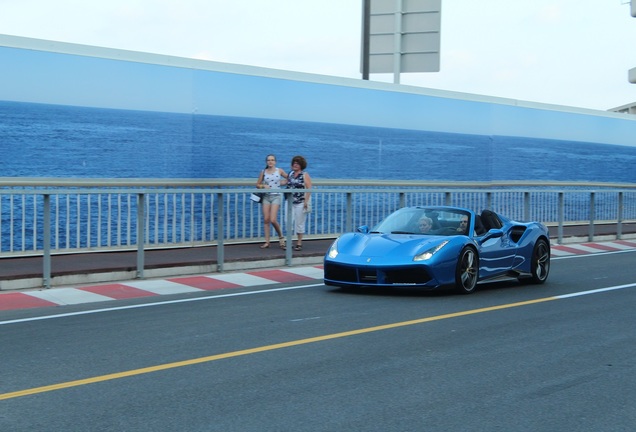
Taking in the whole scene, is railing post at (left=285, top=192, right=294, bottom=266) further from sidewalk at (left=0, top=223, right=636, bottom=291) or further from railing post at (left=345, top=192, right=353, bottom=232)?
railing post at (left=345, top=192, right=353, bottom=232)

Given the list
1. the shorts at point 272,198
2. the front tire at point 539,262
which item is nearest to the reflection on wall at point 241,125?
the shorts at point 272,198

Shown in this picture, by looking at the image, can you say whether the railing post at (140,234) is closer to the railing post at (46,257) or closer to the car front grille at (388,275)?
the railing post at (46,257)

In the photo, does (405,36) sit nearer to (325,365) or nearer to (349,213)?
(349,213)

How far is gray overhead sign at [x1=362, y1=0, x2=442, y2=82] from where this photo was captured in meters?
27.4

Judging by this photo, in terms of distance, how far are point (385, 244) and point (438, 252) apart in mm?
712

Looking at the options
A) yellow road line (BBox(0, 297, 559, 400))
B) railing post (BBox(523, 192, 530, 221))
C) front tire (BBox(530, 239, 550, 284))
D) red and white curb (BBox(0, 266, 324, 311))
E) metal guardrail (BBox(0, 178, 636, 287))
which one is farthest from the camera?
railing post (BBox(523, 192, 530, 221))

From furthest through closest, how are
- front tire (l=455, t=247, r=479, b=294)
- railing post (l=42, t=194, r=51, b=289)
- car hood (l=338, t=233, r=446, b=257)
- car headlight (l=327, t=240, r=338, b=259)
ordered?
railing post (l=42, t=194, r=51, b=289), car headlight (l=327, t=240, r=338, b=259), front tire (l=455, t=247, r=479, b=294), car hood (l=338, t=233, r=446, b=257)

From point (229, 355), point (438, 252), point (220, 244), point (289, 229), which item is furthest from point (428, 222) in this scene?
point (229, 355)

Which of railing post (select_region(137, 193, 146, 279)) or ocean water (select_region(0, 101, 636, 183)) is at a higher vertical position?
ocean water (select_region(0, 101, 636, 183))

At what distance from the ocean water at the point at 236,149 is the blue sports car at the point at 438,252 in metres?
5.27

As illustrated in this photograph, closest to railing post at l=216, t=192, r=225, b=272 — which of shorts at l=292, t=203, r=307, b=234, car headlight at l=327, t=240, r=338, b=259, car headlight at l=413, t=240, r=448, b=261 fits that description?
shorts at l=292, t=203, r=307, b=234

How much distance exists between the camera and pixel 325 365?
7.74 m

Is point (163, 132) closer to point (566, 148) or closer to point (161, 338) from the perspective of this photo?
point (161, 338)

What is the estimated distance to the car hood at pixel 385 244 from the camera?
40.2ft
